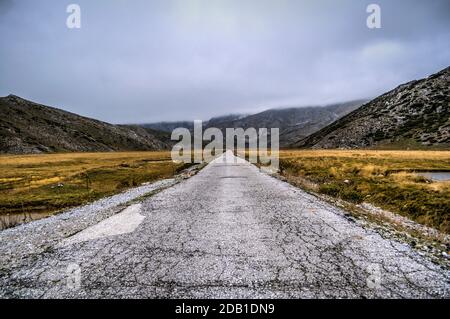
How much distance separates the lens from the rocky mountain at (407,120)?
384 feet

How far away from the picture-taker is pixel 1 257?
8422 mm

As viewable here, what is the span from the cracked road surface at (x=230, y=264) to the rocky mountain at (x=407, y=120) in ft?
372

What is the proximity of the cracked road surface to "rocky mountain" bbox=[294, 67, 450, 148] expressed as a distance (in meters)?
113

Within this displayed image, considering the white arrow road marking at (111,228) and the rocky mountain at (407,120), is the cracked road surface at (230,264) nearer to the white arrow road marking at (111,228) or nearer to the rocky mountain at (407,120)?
the white arrow road marking at (111,228)

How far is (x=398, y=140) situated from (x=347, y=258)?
131 meters

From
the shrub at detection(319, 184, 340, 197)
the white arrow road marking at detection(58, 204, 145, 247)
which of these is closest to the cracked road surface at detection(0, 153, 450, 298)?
the white arrow road marking at detection(58, 204, 145, 247)

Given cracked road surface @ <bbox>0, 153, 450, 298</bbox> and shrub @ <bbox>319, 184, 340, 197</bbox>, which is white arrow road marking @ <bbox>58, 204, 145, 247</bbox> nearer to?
cracked road surface @ <bbox>0, 153, 450, 298</bbox>

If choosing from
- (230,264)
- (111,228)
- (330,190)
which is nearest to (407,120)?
(330,190)

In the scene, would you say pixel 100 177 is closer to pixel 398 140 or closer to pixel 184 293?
pixel 184 293

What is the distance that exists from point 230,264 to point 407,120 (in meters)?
154

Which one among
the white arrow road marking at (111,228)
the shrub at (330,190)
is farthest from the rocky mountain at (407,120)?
the white arrow road marking at (111,228)

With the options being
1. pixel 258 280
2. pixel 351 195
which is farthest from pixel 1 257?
pixel 351 195

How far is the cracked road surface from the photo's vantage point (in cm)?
560

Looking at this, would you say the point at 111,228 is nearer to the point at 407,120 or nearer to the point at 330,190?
the point at 330,190
